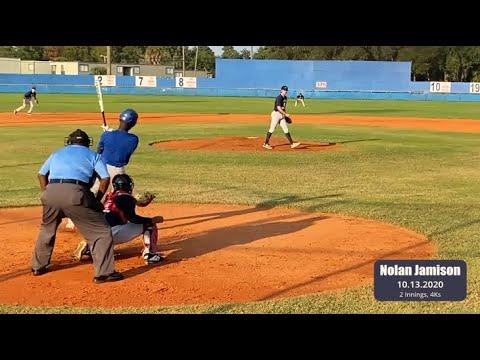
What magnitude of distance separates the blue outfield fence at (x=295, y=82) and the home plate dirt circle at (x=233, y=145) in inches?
1799

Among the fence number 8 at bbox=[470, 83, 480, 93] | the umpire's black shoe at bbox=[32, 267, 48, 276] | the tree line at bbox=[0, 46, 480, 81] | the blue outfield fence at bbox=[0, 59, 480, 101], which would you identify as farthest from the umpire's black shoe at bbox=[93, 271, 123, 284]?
the tree line at bbox=[0, 46, 480, 81]

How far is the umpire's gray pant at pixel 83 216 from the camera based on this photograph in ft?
22.3

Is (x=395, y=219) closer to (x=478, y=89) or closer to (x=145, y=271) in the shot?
(x=145, y=271)

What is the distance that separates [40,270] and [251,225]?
12.0 ft

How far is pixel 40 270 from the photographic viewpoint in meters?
7.29

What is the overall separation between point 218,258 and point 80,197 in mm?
2077

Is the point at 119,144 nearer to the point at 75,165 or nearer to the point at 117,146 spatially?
the point at 117,146

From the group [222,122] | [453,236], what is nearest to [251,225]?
[453,236]

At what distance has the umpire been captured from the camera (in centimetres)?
682

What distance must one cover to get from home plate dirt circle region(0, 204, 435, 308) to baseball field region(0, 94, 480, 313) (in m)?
0.02

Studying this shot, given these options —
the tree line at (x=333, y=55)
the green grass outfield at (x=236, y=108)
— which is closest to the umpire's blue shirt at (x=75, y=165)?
the green grass outfield at (x=236, y=108)

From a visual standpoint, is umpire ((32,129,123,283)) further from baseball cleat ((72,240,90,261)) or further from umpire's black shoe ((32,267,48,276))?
baseball cleat ((72,240,90,261))

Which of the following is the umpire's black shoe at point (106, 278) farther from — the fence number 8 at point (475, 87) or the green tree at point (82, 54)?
the green tree at point (82, 54)

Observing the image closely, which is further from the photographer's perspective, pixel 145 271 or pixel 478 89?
pixel 478 89
